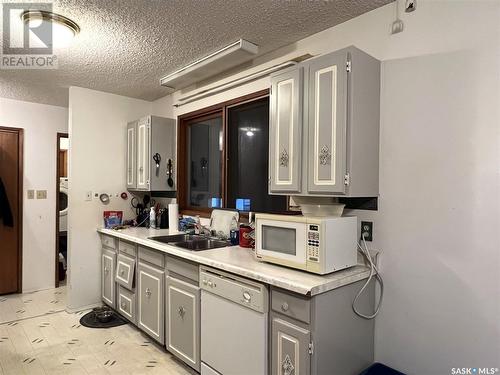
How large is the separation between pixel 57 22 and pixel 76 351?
2.44 meters

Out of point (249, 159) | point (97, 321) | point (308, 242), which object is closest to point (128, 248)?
point (97, 321)

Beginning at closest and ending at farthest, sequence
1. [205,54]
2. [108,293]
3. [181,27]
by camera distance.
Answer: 1. [181,27]
2. [205,54]
3. [108,293]

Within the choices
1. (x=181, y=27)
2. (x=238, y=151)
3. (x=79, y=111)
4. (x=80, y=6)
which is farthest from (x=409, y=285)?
(x=79, y=111)

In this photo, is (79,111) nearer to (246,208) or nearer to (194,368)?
(246,208)

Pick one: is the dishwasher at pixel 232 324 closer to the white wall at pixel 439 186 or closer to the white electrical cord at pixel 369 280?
the white electrical cord at pixel 369 280

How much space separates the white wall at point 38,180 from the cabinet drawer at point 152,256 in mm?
2141

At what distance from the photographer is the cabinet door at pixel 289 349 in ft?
5.03

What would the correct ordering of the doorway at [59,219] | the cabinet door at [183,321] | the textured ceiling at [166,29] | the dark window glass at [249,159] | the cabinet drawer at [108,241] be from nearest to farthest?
the textured ceiling at [166,29]
the cabinet door at [183,321]
the dark window glass at [249,159]
the cabinet drawer at [108,241]
the doorway at [59,219]

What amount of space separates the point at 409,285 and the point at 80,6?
2.49 meters

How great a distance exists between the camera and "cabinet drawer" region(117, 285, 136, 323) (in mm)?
2920

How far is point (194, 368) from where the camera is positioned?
2172 millimetres

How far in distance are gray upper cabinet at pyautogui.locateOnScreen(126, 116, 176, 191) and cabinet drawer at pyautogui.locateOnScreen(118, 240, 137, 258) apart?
632 mm

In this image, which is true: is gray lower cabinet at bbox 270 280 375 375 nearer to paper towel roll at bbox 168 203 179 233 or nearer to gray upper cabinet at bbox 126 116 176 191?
paper towel roll at bbox 168 203 179 233

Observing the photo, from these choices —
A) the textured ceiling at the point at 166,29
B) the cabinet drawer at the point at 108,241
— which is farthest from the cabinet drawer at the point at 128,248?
the textured ceiling at the point at 166,29
